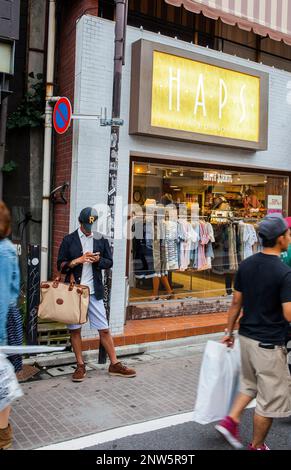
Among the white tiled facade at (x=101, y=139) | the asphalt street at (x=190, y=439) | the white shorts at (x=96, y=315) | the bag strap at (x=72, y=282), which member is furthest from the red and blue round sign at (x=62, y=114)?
the asphalt street at (x=190, y=439)

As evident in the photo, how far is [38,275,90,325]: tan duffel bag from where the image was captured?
5.62m

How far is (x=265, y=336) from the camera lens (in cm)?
379

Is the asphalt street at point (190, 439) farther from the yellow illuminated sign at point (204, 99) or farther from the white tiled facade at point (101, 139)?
the yellow illuminated sign at point (204, 99)

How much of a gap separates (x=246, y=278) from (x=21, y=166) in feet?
17.1

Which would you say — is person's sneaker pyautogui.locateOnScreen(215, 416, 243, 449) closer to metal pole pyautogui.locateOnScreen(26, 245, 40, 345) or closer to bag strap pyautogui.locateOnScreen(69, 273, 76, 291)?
bag strap pyautogui.locateOnScreen(69, 273, 76, 291)

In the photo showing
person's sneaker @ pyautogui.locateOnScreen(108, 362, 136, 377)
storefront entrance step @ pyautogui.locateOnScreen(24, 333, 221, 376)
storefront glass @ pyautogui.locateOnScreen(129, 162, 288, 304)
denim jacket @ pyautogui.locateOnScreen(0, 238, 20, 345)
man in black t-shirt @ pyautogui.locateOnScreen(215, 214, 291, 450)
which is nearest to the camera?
man in black t-shirt @ pyautogui.locateOnScreen(215, 214, 291, 450)

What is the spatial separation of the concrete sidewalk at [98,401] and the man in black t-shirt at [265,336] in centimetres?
122

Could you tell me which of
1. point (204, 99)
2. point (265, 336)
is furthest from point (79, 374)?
point (204, 99)

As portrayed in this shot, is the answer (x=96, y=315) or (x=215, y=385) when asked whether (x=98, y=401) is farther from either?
(x=215, y=385)

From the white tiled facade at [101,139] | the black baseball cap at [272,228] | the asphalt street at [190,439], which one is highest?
the white tiled facade at [101,139]

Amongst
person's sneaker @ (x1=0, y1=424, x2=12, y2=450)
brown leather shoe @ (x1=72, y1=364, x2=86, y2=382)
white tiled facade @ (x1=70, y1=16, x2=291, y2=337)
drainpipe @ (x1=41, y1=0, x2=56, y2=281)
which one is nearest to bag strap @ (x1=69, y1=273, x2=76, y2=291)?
brown leather shoe @ (x1=72, y1=364, x2=86, y2=382)

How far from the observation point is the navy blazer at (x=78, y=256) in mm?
5824

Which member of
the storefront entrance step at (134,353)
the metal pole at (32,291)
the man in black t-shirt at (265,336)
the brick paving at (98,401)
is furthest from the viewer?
the metal pole at (32,291)

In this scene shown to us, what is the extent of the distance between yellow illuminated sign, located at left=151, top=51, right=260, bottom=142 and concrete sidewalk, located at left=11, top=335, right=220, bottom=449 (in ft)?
12.2
